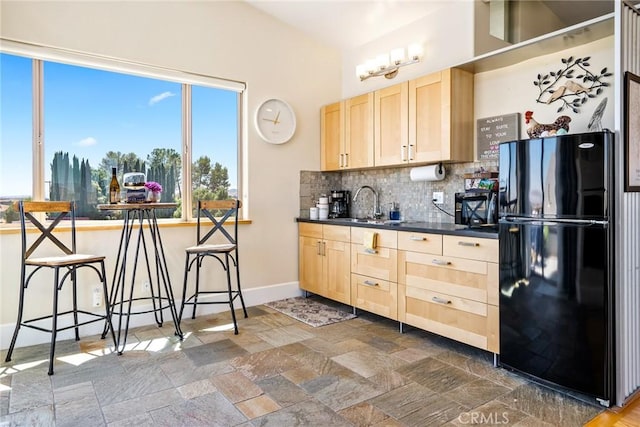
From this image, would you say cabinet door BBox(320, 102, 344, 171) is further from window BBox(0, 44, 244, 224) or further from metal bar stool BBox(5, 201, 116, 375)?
metal bar stool BBox(5, 201, 116, 375)

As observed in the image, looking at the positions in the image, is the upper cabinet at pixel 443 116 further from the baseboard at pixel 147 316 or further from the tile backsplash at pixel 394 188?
the baseboard at pixel 147 316

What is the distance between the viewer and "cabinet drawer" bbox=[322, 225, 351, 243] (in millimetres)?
3787

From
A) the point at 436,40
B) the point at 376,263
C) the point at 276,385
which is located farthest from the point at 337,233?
the point at 436,40

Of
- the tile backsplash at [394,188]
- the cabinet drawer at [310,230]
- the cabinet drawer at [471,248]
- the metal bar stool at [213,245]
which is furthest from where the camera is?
the cabinet drawer at [310,230]

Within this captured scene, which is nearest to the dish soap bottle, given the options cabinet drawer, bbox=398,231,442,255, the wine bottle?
cabinet drawer, bbox=398,231,442,255

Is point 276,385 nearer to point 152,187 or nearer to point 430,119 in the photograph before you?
point 152,187

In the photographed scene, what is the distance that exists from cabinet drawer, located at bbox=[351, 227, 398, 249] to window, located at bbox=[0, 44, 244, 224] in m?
1.35

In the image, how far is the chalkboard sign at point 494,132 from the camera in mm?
3139

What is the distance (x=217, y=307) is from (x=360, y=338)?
4.95 feet

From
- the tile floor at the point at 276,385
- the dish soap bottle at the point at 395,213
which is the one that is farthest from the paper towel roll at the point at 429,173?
the tile floor at the point at 276,385

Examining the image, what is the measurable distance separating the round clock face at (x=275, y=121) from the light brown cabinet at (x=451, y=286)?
5.90 ft

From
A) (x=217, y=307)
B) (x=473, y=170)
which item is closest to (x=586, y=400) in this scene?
(x=473, y=170)

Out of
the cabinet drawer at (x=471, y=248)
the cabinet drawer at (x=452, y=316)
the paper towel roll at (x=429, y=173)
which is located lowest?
the cabinet drawer at (x=452, y=316)

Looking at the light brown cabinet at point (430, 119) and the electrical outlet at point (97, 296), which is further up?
the light brown cabinet at point (430, 119)
